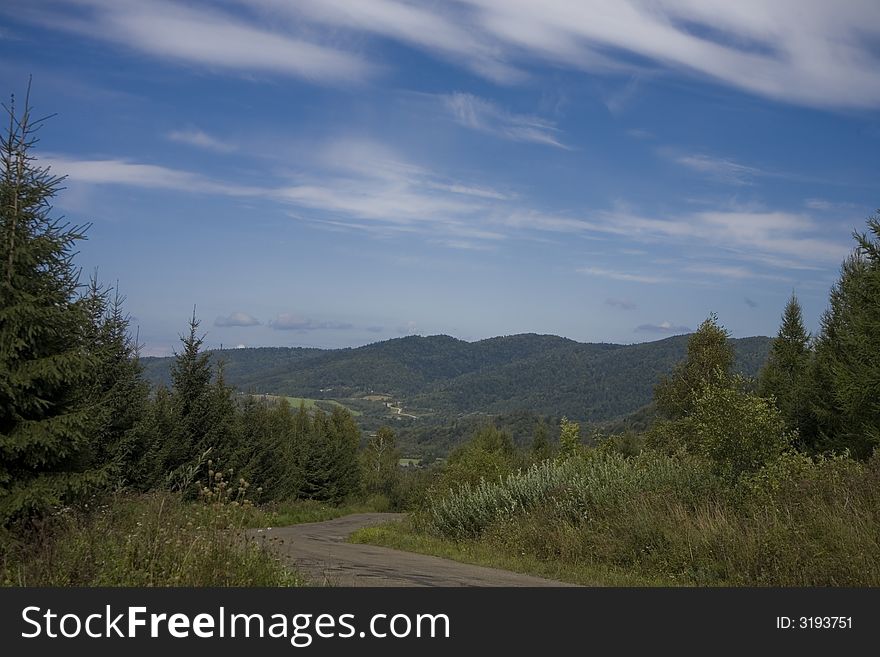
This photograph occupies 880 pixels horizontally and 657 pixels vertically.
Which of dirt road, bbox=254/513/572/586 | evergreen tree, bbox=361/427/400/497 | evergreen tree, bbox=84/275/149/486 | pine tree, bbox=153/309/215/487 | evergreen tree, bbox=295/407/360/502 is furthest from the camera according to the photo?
evergreen tree, bbox=361/427/400/497

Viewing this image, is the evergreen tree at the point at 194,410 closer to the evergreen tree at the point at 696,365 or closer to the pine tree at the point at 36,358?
the pine tree at the point at 36,358

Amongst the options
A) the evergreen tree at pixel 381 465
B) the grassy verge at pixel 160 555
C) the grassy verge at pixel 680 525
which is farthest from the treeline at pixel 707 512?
the evergreen tree at pixel 381 465

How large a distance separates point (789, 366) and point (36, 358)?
43207 mm

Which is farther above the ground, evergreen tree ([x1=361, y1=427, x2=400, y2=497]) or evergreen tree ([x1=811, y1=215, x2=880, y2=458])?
evergreen tree ([x1=811, y1=215, x2=880, y2=458])

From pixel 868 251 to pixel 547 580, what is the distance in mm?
23756

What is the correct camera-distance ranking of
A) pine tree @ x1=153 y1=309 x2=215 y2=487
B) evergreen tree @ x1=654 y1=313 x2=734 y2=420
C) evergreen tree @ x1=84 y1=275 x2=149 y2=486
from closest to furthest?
evergreen tree @ x1=84 y1=275 x2=149 y2=486, pine tree @ x1=153 y1=309 x2=215 y2=487, evergreen tree @ x1=654 y1=313 x2=734 y2=420

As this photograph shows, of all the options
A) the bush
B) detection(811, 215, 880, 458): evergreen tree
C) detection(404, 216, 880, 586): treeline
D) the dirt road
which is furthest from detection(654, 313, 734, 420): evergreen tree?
the bush

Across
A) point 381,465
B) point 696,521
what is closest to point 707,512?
point 696,521

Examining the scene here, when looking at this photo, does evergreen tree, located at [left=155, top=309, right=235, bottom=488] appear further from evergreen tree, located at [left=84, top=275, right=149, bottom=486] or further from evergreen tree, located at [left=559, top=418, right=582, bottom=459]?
evergreen tree, located at [left=559, top=418, right=582, bottom=459]

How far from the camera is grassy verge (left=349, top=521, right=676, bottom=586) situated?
11.0 meters

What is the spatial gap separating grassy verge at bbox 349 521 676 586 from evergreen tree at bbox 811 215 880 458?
51.3 ft

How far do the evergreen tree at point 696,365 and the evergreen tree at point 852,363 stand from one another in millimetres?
7997

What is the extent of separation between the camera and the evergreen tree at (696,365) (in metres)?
47.4

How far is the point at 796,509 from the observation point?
11.5m
